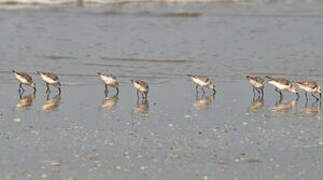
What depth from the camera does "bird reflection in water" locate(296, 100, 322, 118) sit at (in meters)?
16.6

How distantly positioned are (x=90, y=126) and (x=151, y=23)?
68.7 feet

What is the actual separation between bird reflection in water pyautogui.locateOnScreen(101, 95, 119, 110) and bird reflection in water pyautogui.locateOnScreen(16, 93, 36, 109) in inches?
56.6

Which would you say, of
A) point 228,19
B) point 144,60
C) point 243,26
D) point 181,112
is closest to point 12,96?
point 181,112

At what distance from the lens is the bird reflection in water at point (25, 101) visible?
17094 millimetres

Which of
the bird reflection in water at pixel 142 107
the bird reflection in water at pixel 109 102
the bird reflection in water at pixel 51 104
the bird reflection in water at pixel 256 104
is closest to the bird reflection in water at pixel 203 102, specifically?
the bird reflection in water at pixel 256 104

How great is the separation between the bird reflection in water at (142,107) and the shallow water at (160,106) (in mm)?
20

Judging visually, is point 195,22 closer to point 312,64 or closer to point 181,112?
point 312,64

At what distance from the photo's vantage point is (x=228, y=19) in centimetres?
3722

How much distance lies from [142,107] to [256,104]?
7.73 feet

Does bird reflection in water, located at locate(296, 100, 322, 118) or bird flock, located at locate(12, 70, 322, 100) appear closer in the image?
bird reflection in water, located at locate(296, 100, 322, 118)

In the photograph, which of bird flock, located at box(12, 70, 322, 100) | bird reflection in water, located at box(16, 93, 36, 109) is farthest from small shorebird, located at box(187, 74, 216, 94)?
bird reflection in water, located at box(16, 93, 36, 109)

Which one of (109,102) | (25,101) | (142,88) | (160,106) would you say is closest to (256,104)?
(160,106)

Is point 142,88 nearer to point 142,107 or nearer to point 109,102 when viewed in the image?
point 109,102

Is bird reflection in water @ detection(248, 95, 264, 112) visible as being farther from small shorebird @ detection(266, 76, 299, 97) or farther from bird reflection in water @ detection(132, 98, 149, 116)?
bird reflection in water @ detection(132, 98, 149, 116)
